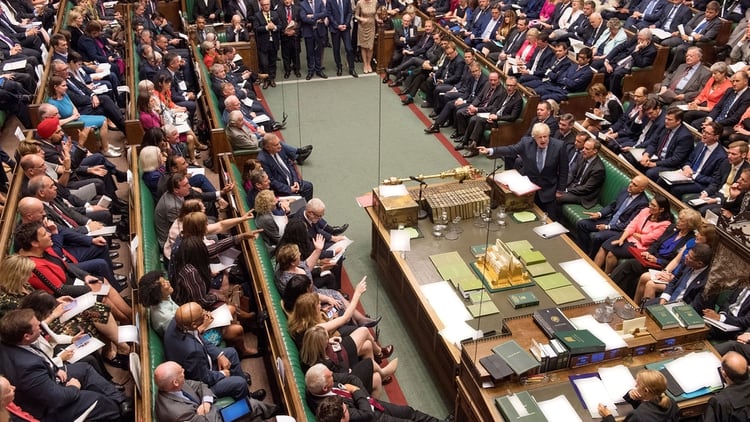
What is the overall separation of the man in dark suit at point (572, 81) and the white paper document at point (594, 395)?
484 cm

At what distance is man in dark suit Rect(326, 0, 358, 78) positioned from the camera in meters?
10.6

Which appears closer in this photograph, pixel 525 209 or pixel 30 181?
pixel 30 181

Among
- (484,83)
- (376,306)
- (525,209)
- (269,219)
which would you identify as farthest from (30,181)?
(484,83)

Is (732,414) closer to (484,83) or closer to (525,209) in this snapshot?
(525,209)

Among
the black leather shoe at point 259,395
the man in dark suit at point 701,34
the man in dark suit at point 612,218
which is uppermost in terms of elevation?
the man in dark suit at point 701,34

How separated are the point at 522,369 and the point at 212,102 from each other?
190 inches

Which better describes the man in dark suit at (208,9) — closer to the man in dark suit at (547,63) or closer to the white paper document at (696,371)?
the man in dark suit at (547,63)

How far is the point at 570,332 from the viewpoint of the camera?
13.1ft

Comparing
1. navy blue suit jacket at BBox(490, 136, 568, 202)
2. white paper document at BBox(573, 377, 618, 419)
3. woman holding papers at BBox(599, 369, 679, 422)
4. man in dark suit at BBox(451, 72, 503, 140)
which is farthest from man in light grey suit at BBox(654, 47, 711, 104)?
woman holding papers at BBox(599, 369, 679, 422)

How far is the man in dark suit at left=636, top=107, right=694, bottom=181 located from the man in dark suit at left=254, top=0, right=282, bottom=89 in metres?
5.92

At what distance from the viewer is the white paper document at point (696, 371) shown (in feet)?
12.4

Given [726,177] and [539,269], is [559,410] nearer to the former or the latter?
[539,269]

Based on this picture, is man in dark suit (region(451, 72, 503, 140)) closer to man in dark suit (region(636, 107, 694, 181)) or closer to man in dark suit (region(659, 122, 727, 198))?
man in dark suit (region(636, 107, 694, 181))

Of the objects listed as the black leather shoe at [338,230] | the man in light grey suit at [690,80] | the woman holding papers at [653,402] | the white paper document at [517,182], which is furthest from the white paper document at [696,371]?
the man in light grey suit at [690,80]
